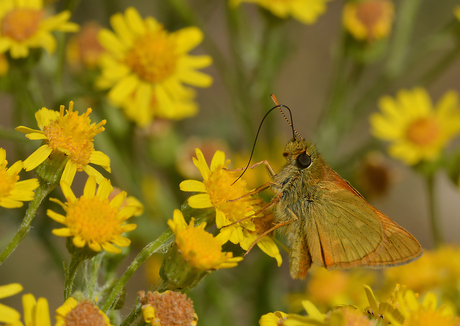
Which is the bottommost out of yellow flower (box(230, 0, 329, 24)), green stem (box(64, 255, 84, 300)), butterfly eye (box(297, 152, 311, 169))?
green stem (box(64, 255, 84, 300))

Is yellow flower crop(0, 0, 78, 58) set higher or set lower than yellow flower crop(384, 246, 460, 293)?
higher

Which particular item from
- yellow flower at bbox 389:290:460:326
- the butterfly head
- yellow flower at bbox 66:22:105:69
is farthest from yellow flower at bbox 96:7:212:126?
yellow flower at bbox 389:290:460:326

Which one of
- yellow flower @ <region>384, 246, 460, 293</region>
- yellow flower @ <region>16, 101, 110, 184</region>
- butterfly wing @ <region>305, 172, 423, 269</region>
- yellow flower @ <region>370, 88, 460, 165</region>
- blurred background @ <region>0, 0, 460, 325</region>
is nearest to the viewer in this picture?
yellow flower @ <region>16, 101, 110, 184</region>

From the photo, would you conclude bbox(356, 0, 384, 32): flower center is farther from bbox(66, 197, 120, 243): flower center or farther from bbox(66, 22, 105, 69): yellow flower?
bbox(66, 197, 120, 243): flower center

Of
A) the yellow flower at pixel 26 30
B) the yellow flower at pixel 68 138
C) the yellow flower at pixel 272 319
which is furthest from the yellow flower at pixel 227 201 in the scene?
the yellow flower at pixel 26 30

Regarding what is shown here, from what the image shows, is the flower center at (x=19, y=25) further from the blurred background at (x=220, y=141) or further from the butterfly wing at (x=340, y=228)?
the butterfly wing at (x=340, y=228)

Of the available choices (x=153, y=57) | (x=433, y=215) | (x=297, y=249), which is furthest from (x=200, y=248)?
(x=433, y=215)
